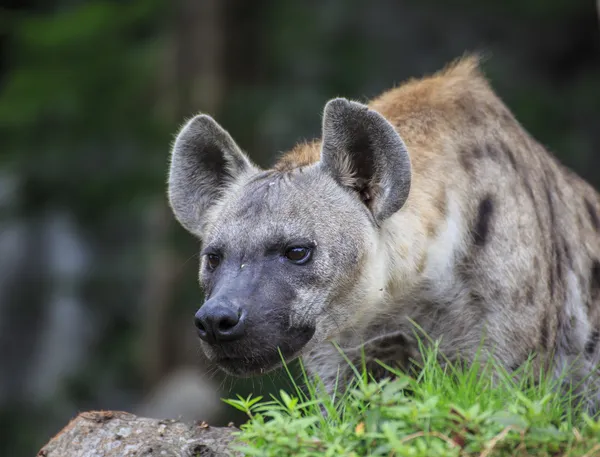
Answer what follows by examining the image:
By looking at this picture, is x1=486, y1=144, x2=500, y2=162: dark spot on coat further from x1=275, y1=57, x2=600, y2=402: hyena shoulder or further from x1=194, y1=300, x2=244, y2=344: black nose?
x1=194, y1=300, x2=244, y2=344: black nose

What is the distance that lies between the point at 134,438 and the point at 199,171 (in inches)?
59.9

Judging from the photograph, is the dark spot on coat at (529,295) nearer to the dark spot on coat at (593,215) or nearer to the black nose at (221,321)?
the dark spot on coat at (593,215)

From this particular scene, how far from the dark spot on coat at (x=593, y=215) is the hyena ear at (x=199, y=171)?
6.59 ft

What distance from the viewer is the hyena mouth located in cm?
452

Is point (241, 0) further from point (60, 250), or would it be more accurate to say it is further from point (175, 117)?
point (60, 250)

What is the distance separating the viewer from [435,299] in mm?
5184

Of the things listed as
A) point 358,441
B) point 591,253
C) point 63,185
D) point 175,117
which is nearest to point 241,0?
point 175,117

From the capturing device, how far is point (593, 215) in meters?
6.07

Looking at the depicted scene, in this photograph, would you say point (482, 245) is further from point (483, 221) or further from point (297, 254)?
point (297, 254)

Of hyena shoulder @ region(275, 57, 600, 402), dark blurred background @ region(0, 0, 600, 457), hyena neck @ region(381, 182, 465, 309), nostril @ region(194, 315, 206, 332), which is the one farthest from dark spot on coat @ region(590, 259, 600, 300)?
dark blurred background @ region(0, 0, 600, 457)

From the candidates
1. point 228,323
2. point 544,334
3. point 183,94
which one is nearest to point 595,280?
point 544,334

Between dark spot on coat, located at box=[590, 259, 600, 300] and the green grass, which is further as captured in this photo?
dark spot on coat, located at box=[590, 259, 600, 300]

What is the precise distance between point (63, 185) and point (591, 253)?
29.3 ft

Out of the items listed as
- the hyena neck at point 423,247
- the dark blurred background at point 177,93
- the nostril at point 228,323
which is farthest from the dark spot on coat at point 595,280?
the dark blurred background at point 177,93
